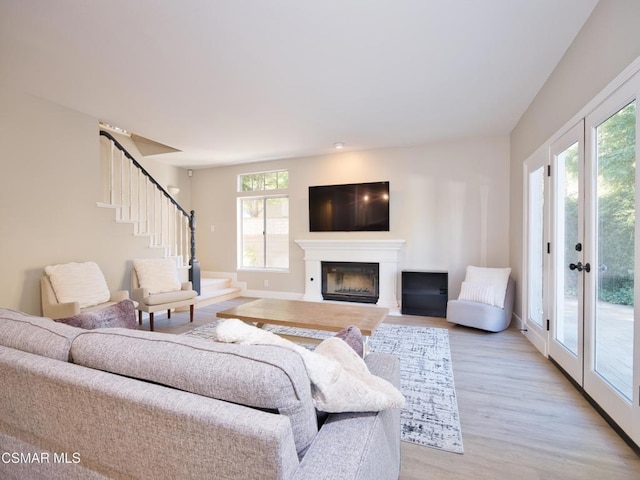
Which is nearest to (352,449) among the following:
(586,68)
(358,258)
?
(586,68)

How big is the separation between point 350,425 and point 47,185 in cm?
409

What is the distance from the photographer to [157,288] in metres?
4.09

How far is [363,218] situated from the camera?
5109 millimetres

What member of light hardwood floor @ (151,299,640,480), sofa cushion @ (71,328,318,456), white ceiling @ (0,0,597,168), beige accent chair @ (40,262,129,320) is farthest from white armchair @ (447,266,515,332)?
beige accent chair @ (40,262,129,320)

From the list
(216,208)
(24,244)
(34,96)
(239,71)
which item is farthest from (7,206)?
(216,208)

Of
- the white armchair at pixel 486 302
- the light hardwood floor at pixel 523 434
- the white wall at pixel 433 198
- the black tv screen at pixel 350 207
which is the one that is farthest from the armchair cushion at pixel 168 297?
the white armchair at pixel 486 302

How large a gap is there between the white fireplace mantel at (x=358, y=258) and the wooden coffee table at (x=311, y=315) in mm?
1910

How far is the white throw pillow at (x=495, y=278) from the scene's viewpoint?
3771 mm

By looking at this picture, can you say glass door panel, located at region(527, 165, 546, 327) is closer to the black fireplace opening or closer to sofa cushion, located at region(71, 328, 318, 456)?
the black fireplace opening

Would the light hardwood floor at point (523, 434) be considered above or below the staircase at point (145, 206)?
below

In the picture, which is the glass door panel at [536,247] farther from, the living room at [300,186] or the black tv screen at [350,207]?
the black tv screen at [350,207]

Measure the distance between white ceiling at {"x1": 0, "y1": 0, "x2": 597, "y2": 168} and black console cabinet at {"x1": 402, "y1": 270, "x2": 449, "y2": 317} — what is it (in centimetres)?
212

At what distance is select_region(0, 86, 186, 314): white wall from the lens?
3027 millimetres

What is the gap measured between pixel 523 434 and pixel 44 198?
4.74m
